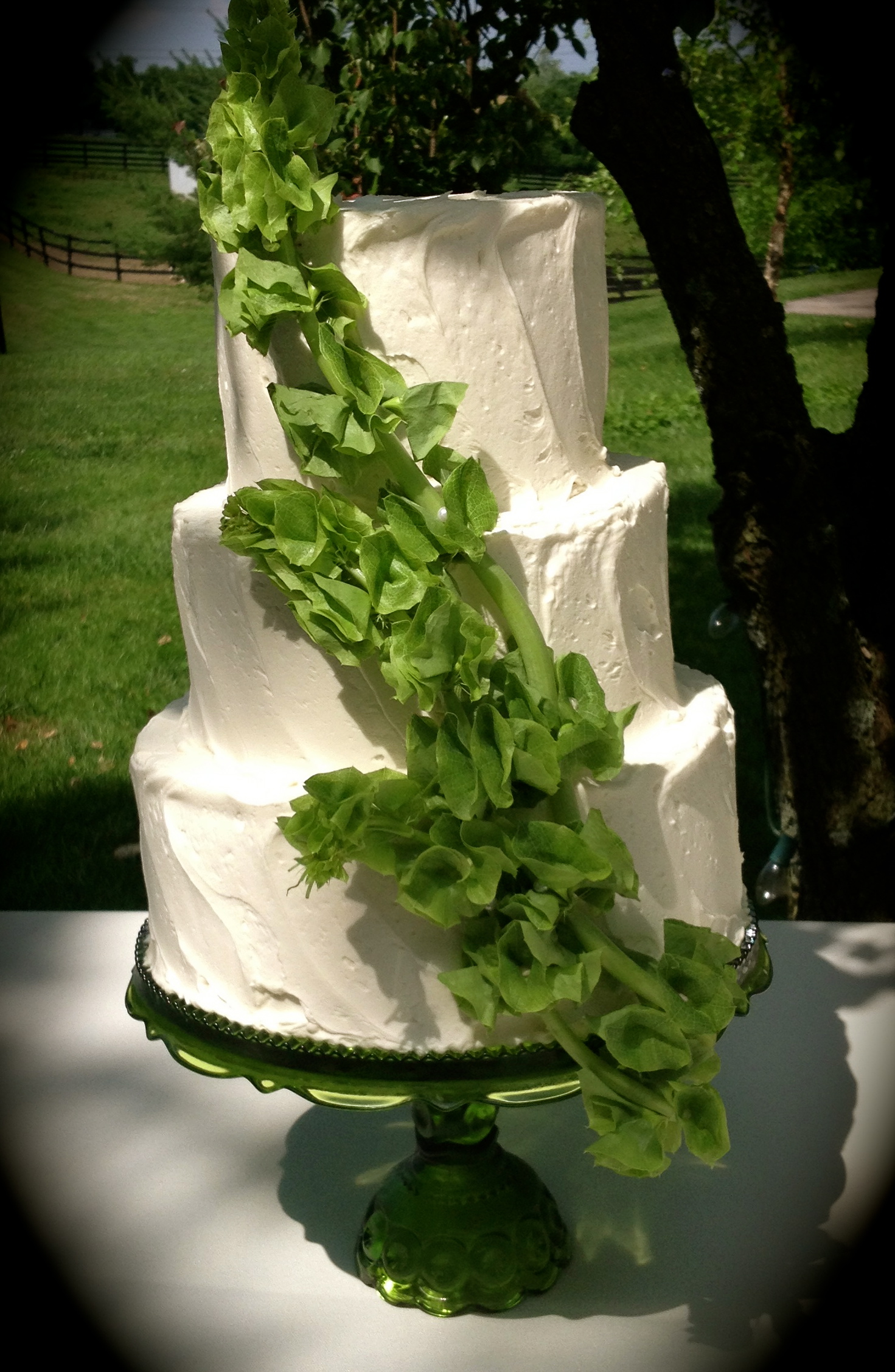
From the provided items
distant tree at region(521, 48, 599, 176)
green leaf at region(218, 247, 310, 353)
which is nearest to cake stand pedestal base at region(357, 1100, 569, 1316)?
green leaf at region(218, 247, 310, 353)

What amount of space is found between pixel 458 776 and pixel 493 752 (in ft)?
0.10

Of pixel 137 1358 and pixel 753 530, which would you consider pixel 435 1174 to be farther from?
pixel 753 530

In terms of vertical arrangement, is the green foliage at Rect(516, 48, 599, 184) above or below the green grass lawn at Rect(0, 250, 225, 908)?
above

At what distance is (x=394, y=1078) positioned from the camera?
0.97 m

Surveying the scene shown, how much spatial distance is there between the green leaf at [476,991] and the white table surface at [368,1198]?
396 millimetres

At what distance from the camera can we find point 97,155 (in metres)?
3.06

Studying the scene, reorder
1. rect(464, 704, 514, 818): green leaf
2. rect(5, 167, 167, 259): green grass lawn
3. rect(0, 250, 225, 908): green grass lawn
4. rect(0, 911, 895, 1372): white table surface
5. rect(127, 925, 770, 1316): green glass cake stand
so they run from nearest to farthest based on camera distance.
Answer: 1. rect(464, 704, 514, 818): green leaf
2. rect(127, 925, 770, 1316): green glass cake stand
3. rect(0, 911, 895, 1372): white table surface
4. rect(0, 250, 225, 908): green grass lawn
5. rect(5, 167, 167, 259): green grass lawn

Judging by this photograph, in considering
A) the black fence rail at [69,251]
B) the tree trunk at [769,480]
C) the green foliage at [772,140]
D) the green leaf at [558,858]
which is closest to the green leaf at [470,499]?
the green leaf at [558,858]

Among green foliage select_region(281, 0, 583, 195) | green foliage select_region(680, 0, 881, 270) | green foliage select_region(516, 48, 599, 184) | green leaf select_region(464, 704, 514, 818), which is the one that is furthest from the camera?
green foliage select_region(680, 0, 881, 270)

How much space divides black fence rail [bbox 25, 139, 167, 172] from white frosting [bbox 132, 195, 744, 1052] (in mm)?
2268

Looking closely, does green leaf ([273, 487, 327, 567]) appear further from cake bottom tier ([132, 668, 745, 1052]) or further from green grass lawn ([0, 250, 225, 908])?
green grass lawn ([0, 250, 225, 908])

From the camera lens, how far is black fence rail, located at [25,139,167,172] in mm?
3012

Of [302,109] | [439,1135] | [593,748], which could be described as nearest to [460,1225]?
[439,1135]

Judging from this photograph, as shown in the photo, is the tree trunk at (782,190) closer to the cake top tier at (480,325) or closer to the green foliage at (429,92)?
the green foliage at (429,92)
